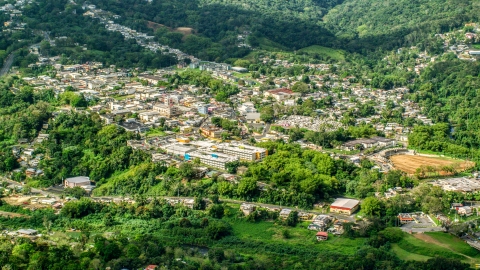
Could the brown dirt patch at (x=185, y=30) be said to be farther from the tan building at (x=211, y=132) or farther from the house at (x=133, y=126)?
the tan building at (x=211, y=132)

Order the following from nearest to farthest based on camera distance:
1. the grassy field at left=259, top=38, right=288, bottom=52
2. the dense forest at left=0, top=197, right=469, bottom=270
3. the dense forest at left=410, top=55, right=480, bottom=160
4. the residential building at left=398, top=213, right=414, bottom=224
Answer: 1. the dense forest at left=0, top=197, right=469, bottom=270
2. the residential building at left=398, top=213, right=414, bottom=224
3. the dense forest at left=410, top=55, right=480, bottom=160
4. the grassy field at left=259, top=38, right=288, bottom=52

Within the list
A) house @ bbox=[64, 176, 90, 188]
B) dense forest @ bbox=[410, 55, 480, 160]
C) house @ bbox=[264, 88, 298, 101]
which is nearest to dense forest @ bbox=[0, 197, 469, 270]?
house @ bbox=[64, 176, 90, 188]

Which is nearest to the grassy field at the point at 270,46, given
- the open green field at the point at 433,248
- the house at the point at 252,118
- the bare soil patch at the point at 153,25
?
the bare soil patch at the point at 153,25

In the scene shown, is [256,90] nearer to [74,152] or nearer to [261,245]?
[74,152]

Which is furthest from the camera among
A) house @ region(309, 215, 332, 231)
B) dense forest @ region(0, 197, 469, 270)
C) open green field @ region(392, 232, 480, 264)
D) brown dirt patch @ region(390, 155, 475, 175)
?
brown dirt patch @ region(390, 155, 475, 175)

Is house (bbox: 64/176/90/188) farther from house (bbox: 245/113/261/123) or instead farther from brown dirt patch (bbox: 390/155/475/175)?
brown dirt patch (bbox: 390/155/475/175)

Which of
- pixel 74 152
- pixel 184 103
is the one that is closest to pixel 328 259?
pixel 74 152
